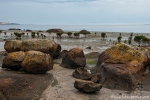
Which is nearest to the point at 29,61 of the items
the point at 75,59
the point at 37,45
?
the point at 75,59

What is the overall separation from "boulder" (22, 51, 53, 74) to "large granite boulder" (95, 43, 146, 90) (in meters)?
3.51

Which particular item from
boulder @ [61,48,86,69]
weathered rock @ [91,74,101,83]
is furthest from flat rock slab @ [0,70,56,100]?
boulder @ [61,48,86,69]

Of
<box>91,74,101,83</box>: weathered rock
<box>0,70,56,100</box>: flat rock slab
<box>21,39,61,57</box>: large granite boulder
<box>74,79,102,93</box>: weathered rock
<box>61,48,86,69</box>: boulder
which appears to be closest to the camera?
<box>0,70,56,100</box>: flat rock slab

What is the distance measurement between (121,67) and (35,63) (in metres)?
5.22

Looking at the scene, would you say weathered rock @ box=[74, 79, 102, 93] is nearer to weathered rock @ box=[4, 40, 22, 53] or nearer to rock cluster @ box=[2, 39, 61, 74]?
rock cluster @ box=[2, 39, 61, 74]

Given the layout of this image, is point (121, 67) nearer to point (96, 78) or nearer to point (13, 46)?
point (96, 78)

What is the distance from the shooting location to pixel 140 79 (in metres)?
13.5

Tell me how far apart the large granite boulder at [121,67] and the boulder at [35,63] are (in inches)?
138

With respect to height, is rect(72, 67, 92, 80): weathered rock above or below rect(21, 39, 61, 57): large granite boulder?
below

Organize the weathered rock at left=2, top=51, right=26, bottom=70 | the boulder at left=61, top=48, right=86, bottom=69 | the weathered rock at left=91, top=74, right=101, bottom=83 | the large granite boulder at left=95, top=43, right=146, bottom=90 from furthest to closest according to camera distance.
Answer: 1. the boulder at left=61, top=48, right=86, bottom=69
2. the weathered rock at left=2, top=51, right=26, bottom=70
3. the weathered rock at left=91, top=74, right=101, bottom=83
4. the large granite boulder at left=95, top=43, right=146, bottom=90

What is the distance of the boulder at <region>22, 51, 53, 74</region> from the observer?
1413 centimetres

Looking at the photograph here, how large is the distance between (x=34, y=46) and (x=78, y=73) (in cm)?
598

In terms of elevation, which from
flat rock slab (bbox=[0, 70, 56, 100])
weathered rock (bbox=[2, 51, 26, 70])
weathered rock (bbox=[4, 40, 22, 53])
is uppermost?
weathered rock (bbox=[4, 40, 22, 53])

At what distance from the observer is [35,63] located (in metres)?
14.1
